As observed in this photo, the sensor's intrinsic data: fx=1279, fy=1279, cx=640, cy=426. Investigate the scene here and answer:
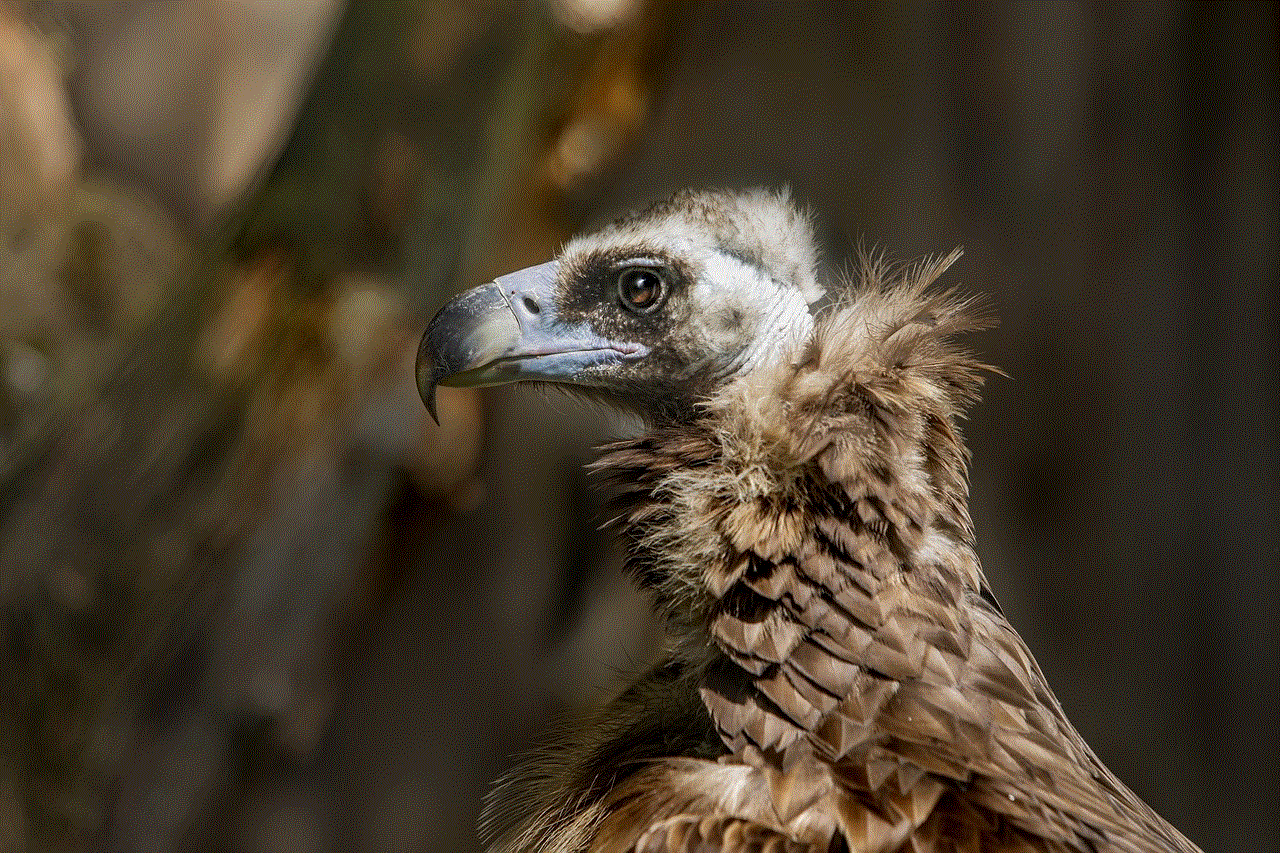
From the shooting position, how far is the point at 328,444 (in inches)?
125

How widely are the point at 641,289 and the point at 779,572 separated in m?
0.55

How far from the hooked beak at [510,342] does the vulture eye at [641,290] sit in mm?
60

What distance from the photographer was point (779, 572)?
5.23ft

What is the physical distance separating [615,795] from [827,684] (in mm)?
313

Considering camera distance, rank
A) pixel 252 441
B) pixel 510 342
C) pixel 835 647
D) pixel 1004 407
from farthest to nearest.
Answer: pixel 1004 407 < pixel 252 441 < pixel 510 342 < pixel 835 647

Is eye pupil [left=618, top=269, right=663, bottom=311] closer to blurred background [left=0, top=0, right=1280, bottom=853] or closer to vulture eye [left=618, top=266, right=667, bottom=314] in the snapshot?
vulture eye [left=618, top=266, right=667, bottom=314]

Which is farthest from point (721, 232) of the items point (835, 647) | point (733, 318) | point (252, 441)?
point (252, 441)

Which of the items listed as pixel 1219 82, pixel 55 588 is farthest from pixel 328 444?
pixel 1219 82

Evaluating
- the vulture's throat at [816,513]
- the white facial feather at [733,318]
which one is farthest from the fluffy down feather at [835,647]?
the white facial feather at [733,318]

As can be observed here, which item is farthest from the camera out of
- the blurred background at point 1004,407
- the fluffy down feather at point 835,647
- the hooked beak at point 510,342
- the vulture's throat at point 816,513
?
the blurred background at point 1004,407

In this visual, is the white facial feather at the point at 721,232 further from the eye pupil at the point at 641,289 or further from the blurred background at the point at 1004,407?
the blurred background at the point at 1004,407

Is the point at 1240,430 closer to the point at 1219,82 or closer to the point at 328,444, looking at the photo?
the point at 1219,82

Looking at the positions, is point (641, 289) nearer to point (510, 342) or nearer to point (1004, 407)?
point (510, 342)

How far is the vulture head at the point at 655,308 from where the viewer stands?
192 centimetres
